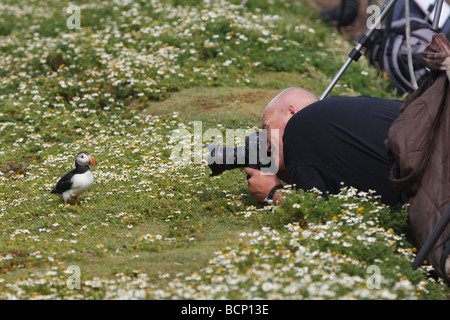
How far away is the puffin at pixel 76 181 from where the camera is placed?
20.8ft

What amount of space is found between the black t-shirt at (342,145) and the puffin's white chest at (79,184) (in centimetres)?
233

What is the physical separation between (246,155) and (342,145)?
1119mm

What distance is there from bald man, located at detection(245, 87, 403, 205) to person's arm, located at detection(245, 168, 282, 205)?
247mm

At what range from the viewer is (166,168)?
24.7ft

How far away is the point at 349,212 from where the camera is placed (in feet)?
16.5

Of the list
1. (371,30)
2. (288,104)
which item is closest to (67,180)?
(288,104)

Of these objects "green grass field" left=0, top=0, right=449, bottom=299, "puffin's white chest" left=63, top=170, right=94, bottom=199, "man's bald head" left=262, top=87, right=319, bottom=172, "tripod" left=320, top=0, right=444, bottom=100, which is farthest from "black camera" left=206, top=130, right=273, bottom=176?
"puffin's white chest" left=63, top=170, right=94, bottom=199

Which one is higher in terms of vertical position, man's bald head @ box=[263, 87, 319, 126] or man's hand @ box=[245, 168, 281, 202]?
man's bald head @ box=[263, 87, 319, 126]

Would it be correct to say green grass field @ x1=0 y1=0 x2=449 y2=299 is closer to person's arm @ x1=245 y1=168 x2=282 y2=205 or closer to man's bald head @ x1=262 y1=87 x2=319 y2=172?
person's arm @ x1=245 y1=168 x2=282 y2=205

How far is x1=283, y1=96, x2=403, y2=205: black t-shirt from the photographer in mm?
5094

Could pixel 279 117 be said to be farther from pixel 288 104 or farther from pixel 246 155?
pixel 246 155
